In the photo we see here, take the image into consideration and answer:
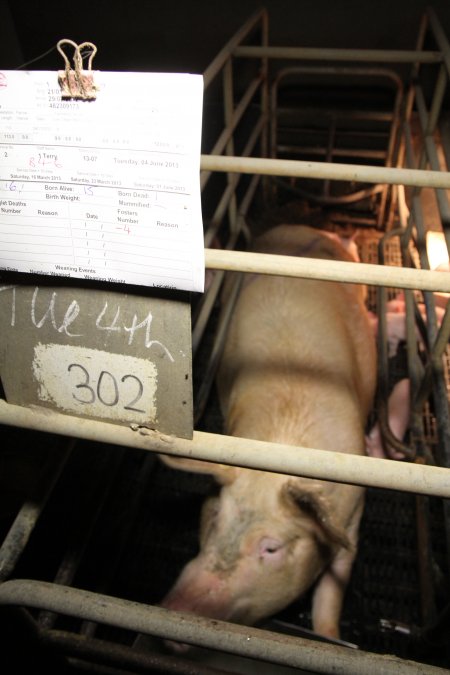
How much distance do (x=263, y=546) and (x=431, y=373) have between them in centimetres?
97

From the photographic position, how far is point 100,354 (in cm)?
92

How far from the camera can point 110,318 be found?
0.88 m

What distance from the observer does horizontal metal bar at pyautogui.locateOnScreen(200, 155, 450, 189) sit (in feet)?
3.90

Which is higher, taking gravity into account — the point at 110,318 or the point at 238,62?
the point at 238,62

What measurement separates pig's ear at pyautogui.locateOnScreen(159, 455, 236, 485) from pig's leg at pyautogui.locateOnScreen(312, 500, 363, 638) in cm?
63

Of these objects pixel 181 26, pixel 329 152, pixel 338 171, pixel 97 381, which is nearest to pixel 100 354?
pixel 97 381

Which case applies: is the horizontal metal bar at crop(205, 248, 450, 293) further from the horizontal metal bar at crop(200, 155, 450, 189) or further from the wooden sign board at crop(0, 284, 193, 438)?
the horizontal metal bar at crop(200, 155, 450, 189)

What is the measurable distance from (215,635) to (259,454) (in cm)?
35

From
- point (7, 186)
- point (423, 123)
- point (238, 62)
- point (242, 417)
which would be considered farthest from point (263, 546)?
point (238, 62)

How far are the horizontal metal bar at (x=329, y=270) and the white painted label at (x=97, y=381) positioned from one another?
0.27m

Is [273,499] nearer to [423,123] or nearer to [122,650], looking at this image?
[122,650]

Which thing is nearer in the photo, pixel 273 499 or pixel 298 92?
pixel 273 499

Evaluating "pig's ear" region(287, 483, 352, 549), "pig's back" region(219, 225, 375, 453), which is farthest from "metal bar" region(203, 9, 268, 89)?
"pig's ear" region(287, 483, 352, 549)

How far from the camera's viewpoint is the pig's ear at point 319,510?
1484 millimetres
